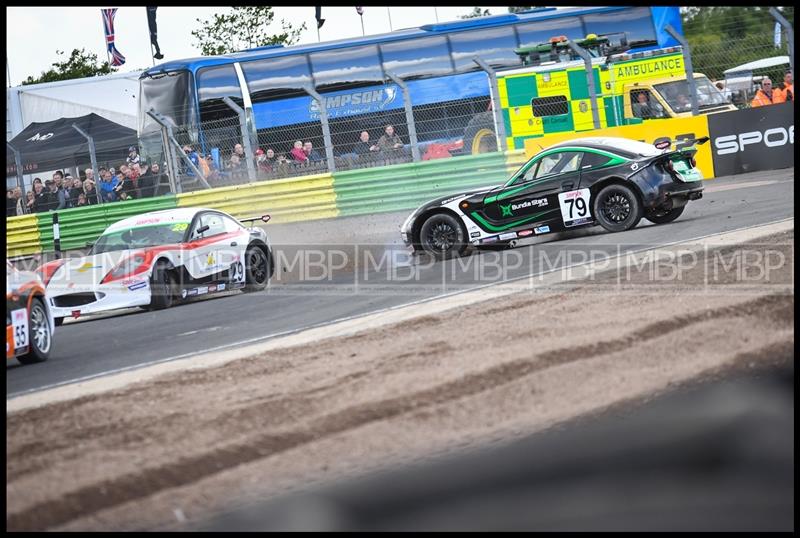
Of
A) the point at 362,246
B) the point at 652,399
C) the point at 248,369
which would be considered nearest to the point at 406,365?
the point at 248,369

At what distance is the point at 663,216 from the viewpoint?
45.7 ft

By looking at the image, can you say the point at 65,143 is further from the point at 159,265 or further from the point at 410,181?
the point at 159,265

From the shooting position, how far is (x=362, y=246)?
54.1 feet

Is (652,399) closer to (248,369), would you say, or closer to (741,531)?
(741,531)

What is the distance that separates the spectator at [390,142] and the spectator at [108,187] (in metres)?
5.43

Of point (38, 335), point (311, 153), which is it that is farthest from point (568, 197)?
point (311, 153)

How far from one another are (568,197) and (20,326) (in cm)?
681

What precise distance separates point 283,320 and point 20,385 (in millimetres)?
2818

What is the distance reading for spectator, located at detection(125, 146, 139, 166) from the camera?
768 inches

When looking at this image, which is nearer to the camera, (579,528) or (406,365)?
(579,528)

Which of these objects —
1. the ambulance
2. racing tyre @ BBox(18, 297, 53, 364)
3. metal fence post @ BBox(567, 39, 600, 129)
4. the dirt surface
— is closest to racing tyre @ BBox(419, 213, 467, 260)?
the dirt surface

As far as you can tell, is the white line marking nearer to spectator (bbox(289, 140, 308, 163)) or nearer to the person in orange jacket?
the person in orange jacket

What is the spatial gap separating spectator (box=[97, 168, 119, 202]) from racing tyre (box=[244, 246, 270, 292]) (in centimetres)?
740

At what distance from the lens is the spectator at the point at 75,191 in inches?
813
